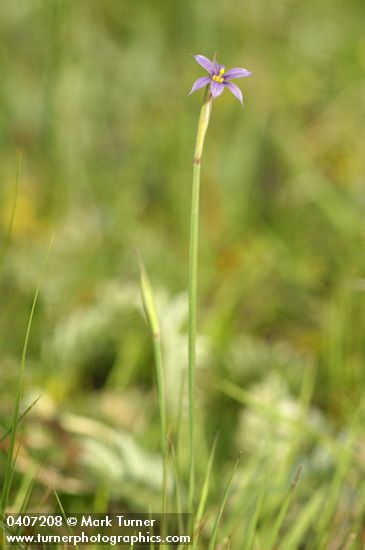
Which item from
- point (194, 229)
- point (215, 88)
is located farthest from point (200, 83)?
point (194, 229)

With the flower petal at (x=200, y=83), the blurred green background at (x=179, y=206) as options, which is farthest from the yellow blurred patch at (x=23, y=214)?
the flower petal at (x=200, y=83)

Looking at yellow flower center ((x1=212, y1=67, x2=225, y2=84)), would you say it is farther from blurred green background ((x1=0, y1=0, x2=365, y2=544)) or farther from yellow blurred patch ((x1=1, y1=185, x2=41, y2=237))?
yellow blurred patch ((x1=1, y1=185, x2=41, y2=237))

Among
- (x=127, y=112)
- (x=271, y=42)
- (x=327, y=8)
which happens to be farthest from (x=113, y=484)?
(x=327, y=8)

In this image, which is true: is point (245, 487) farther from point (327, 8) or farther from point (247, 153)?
point (327, 8)

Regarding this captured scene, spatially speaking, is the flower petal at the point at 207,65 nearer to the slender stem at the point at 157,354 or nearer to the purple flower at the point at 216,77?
the purple flower at the point at 216,77

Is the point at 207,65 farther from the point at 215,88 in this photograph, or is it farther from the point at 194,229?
the point at 194,229

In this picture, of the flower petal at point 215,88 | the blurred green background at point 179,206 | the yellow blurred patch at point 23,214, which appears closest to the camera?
the flower petal at point 215,88

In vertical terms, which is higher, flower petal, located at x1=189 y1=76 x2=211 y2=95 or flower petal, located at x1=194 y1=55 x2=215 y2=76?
flower petal, located at x1=194 y1=55 x2=215 y2=76

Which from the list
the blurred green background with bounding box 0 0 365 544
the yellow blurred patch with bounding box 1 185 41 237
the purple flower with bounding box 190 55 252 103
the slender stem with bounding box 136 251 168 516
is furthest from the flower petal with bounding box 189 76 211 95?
the yellow blurred patch with bounding box 1 185 41 237
